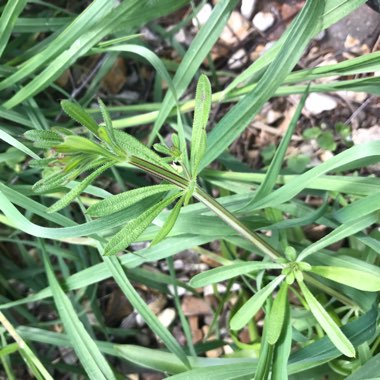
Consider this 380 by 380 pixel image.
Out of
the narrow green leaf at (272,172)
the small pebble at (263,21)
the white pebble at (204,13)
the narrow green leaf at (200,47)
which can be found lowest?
the narrow green leaf at (272,172)

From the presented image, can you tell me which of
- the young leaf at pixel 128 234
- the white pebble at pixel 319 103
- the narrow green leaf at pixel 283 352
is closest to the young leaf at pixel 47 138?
the young leaf at pixel 128 234

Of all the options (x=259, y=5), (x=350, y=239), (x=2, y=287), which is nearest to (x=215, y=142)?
(x=350, y=239)

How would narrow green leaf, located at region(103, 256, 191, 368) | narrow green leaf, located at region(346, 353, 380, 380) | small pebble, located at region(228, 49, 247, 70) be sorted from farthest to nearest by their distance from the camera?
small pebble, located at region(228, 49, 247, 70), narrow green leaf, located at region(103, 256, 191, 368), narrow green leaf, located at region(346, 353, 380, 380)

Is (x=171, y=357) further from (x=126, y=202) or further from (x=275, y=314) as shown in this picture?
(x=126, y=202)

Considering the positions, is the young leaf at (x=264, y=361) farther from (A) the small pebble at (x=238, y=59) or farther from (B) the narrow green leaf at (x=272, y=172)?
(A) the small pebble at (x=238, y=59)

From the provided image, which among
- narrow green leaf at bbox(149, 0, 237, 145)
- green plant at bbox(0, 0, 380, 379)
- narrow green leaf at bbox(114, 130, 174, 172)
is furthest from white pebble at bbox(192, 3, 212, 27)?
narrow green leaf at bbox(114, 130, 174, 172)

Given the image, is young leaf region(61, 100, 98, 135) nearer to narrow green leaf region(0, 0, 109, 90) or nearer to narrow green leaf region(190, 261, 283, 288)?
narrow green leaf region(190, 261, 283, 288)

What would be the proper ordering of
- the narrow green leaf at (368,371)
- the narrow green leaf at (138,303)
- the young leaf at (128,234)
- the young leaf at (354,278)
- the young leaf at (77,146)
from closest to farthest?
1. the young leaf at (77,146)
2. the young leaf at (128,234)
3. the young leaf at (354,278)
4. the narrow green leaf at (368,371)
5. the narrow green leaf at (138,303)
